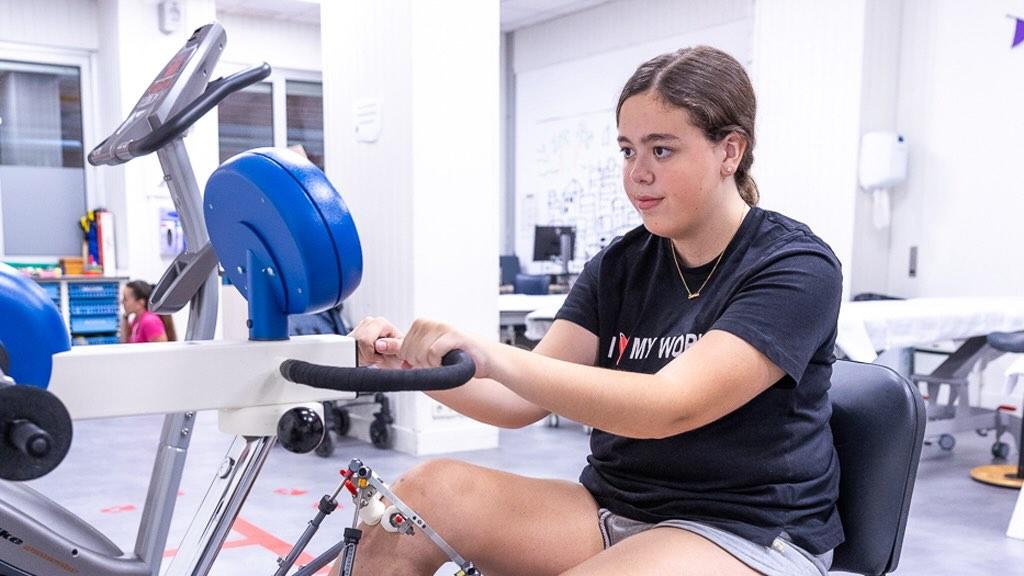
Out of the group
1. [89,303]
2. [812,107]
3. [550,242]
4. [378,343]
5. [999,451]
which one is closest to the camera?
[378,343]

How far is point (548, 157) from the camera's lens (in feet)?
28.4

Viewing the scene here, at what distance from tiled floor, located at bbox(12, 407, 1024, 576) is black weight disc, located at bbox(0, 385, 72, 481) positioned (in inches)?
75.9

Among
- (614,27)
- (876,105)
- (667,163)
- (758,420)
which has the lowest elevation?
(758,420)

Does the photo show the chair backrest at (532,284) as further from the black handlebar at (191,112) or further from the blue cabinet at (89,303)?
the black handlebar at (191,112)

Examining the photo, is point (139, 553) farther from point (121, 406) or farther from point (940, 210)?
point (940, 210)

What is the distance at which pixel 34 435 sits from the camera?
0.72 metres

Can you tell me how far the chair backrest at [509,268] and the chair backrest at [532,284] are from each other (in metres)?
0.59

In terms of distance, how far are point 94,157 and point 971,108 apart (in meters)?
5.44

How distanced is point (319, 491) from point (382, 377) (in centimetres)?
280

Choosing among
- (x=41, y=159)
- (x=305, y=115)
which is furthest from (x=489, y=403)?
(x=305, y=115)

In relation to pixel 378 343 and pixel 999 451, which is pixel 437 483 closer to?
pixel 378 343

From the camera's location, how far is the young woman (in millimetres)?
1099

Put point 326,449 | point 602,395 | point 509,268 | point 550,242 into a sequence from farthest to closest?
point 509,268 < point 550,242 < point 326,449 < point 602,395

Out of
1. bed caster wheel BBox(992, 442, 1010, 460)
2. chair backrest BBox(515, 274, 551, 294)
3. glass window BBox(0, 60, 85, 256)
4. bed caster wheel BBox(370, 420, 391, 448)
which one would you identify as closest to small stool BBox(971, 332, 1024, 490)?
bed caster wheel BBox(992, 442, 1010, 460)
